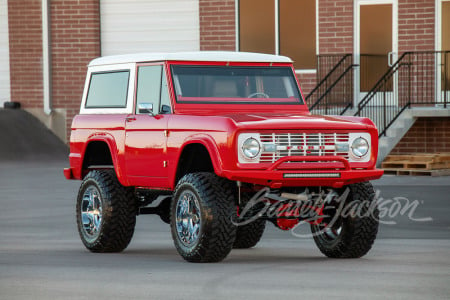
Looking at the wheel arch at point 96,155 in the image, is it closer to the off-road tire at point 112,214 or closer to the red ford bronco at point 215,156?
the red ford bronco at point 215,156

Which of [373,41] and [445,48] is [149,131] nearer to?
[445,48]

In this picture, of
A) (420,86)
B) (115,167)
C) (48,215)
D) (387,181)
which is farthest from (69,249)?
(420,86)

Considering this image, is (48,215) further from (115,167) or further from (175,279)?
(175,279)

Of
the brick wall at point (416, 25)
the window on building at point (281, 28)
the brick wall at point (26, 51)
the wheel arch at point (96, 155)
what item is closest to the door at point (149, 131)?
the wheel arch at point (96, 155)

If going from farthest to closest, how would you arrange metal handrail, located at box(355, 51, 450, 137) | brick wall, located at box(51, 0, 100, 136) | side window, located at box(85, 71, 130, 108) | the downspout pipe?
the downspout pipe
brick wall, located at box(51, 0, 100, 136)
metal handrail, located at box(355, 51, 450, 137)
side window, located at box(85, 71, 130, 108)

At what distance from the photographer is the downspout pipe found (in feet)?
105

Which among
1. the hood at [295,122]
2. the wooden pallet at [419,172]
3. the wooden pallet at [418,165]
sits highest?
the hood at [295,122]

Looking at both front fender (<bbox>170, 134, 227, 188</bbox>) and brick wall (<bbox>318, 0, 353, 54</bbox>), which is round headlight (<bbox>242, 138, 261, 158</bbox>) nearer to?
front fender (<bbox>170, 134, 227, 188</bbox>)

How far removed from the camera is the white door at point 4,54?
3269cm

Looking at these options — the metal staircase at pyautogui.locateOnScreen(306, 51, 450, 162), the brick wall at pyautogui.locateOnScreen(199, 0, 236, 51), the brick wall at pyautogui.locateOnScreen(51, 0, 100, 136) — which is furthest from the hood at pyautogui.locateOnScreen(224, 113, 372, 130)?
the brick wall at pyautogui.locateOnScreen(51, 0, 100, 136)

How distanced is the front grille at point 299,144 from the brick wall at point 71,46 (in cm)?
2132

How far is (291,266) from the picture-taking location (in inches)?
427

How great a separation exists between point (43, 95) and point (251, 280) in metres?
23.5

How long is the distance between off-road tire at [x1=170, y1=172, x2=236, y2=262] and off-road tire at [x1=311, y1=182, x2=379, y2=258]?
1275 mm
